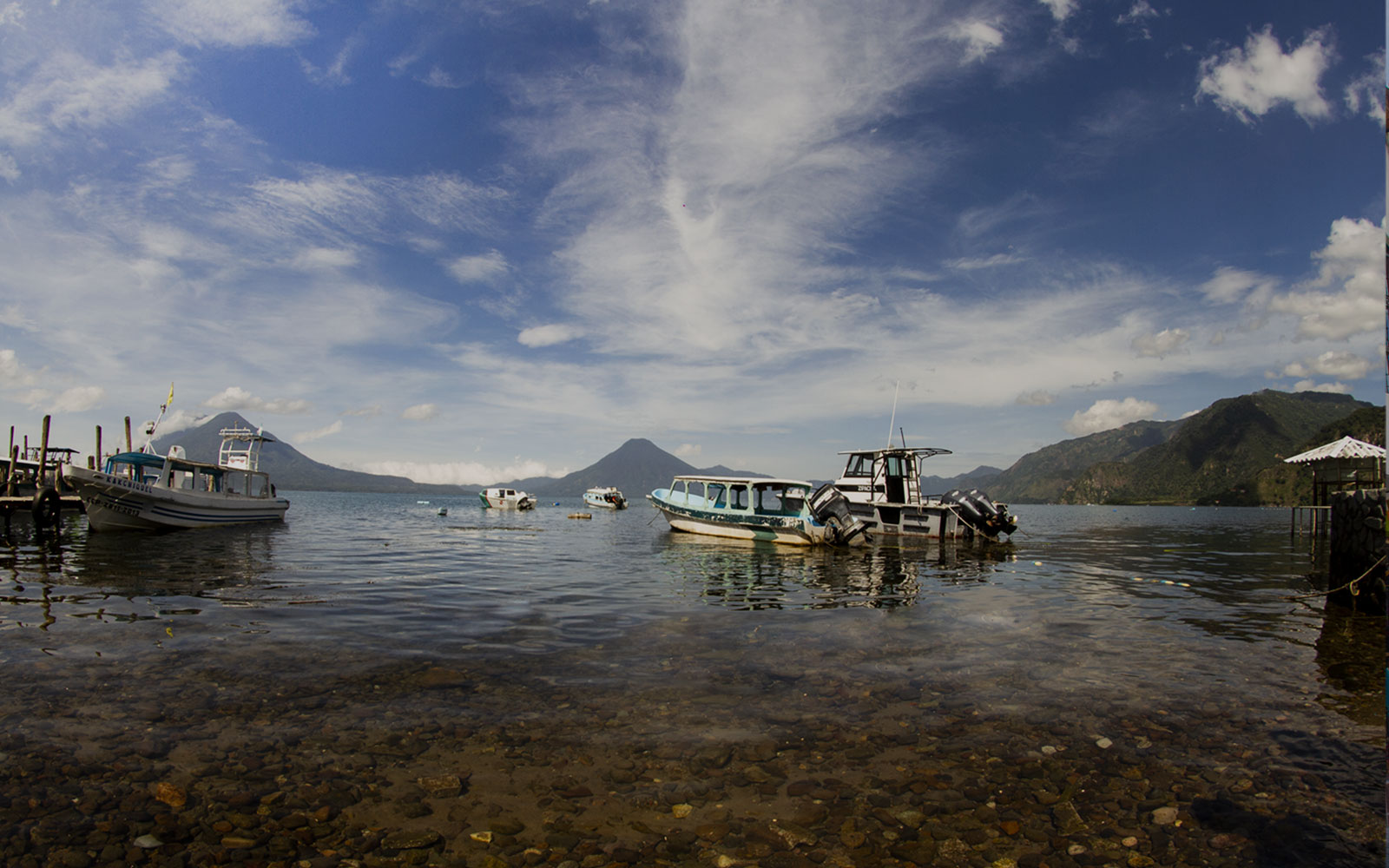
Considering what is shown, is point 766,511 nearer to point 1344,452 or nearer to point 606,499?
point 1344,452

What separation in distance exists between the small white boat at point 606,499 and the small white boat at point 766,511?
194ft

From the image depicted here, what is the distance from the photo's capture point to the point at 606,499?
336 feet

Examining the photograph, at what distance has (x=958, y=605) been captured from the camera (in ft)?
51.0

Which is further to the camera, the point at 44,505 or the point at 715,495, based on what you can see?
the point at 715,495

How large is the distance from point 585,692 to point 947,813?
463cm

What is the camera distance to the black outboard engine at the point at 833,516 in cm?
Answer: 3253

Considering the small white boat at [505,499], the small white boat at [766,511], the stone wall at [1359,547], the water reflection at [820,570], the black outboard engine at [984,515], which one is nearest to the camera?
the stone wall at [1359,547]

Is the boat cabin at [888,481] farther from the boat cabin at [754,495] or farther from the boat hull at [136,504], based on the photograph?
the boat hull at [136,504]

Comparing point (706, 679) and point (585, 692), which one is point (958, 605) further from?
point (585, 692)

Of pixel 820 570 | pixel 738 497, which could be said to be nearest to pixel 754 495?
pixel 738 497

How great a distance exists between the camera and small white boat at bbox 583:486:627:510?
9994 centimetres

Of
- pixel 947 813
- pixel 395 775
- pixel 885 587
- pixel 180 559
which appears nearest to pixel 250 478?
pixel 180 559

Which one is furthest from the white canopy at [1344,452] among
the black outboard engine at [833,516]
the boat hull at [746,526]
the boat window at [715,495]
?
the boat window at [715,495]

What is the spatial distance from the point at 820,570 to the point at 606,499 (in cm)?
8152
